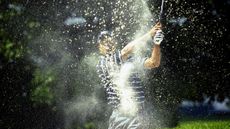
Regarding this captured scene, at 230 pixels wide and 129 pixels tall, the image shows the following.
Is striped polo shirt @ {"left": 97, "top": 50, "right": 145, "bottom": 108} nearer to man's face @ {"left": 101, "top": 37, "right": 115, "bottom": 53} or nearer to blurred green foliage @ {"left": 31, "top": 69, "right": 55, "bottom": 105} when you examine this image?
man's face @ {"left": 101, "top": 37, "right": 115, "bottom": 53}

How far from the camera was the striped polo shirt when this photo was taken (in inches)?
251

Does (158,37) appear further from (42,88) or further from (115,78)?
(42,88)

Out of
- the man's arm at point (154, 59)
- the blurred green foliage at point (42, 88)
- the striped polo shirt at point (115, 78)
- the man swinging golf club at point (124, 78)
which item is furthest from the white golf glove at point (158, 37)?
the blurred green foliage at point (42, 88)

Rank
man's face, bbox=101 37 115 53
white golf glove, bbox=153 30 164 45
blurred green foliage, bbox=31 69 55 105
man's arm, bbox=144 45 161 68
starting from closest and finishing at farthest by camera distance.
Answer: white golf glove, bbox=153 30 164 45
man's arm, bbox=144 45 161 68
man's face, bbox=101 37 115 53
blurred green foliage, bbox=31 69 55 105

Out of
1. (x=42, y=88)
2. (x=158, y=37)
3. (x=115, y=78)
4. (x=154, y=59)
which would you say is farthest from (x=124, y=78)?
(x=42, y=88)

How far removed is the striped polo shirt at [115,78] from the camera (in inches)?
251

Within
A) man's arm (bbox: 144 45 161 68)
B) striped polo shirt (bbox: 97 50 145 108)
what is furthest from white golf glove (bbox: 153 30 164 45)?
striped polo shirt (bbox: 97 50 145 108)

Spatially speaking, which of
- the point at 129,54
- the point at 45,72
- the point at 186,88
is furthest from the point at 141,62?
the point at 186,88

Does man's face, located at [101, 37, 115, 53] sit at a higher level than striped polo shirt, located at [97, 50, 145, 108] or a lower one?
higher

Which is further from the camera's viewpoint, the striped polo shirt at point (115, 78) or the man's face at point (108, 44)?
the man's face at point (108, 44)

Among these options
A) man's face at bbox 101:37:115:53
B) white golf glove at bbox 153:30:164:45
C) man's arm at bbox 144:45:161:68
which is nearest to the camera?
white golf glove at bbox 153:30:164:45

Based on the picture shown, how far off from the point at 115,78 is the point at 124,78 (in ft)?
0.99

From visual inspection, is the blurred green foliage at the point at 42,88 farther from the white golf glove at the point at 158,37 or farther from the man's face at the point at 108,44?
the white golf glove at the point at 158,37

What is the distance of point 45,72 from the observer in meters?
15.4
